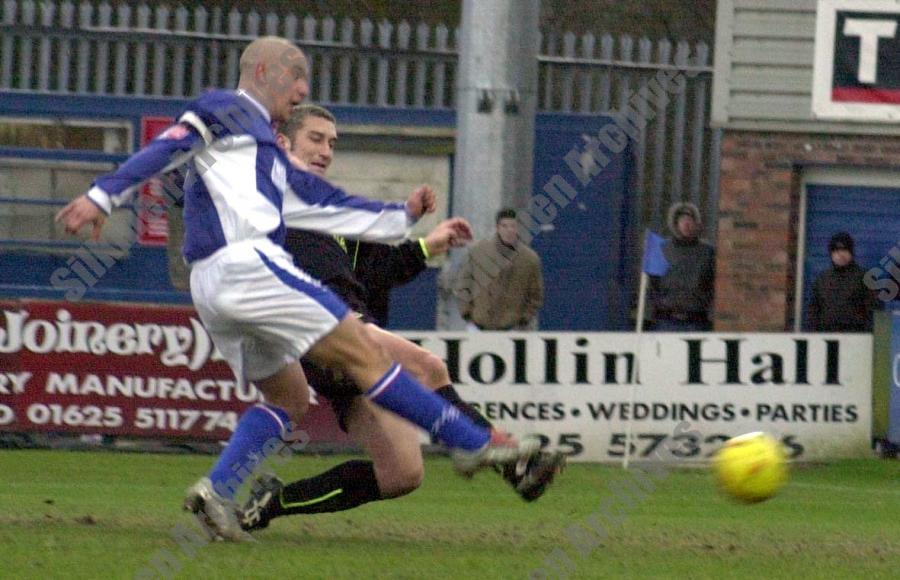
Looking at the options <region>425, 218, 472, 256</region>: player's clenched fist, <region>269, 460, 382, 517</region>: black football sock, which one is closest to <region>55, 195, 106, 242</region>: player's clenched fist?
<region>425, 218, 472, 256</region>: player's clenched fist

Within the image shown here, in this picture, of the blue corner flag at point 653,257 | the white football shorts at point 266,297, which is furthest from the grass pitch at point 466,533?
the blue corner flag at point 653,257

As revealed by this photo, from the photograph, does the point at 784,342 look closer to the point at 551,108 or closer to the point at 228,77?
the point at 551,108

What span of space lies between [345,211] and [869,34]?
411 inches

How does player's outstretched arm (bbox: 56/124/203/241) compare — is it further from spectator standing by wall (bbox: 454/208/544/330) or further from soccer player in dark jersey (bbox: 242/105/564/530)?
spectator standing by wall (bbox: 454/208/544/330)

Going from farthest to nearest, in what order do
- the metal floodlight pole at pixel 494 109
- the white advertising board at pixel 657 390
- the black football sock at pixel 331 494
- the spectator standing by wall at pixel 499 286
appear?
the spectator standing by wall at pixel 499 286, the metal floodlight pole at pixel 494 109, the white advertising board at pixel 657 390, the black football sock at pixel 331 494

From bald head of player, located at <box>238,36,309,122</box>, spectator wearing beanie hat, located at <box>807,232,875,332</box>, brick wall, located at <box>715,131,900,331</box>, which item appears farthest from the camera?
brick wall, located at <box>715,131,900,331</box>

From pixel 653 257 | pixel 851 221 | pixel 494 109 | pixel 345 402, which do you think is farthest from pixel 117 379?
pixel 851 221

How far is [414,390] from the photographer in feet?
23.0

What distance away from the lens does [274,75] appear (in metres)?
7.16

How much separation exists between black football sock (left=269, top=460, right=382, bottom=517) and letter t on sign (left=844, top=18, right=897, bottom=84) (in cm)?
1027

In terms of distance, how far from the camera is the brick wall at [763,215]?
56.3 feet

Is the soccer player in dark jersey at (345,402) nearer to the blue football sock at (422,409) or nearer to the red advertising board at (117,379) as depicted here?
the blue football sock at (422,409)

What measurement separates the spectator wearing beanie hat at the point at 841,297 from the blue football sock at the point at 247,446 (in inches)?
331

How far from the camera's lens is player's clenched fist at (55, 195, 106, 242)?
6457mm
